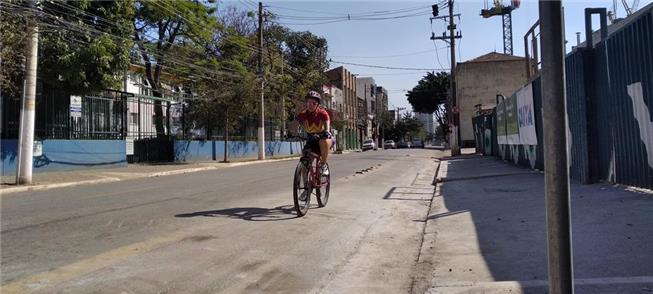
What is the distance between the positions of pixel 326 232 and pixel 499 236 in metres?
2.21

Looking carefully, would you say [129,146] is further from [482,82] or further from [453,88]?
[482,82]

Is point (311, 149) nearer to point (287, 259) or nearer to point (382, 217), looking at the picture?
point (382, 217)

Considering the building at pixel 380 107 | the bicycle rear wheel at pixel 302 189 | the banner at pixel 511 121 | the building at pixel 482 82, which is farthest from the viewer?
the building at pixel 380 107

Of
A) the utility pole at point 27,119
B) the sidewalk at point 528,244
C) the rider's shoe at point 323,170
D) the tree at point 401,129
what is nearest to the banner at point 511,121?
the sidewalk at point 528,244

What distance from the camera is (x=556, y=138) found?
8.66 ft

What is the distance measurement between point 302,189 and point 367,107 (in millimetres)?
95846

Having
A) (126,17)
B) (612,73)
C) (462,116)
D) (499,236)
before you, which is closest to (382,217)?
(499,236)

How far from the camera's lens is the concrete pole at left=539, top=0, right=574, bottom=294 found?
8.64 feet

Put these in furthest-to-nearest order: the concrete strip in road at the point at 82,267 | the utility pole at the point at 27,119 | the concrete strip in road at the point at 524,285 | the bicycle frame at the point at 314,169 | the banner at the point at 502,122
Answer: the banner at the point at 502,122, the utility pole at the point at 27,119, the bicycle frame at the point at 314,169, the concrete strip in road at the point at 82,267, the concrete strip in road at the point at 524,285

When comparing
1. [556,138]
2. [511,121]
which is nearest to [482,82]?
[511,121]

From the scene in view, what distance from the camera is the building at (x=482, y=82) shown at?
6175 centimetres

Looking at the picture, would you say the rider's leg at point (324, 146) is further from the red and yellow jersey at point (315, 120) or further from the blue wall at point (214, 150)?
the blue wall at point (214, 150)

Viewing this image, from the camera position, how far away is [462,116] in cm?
6331

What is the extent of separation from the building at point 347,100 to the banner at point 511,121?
58683mm
